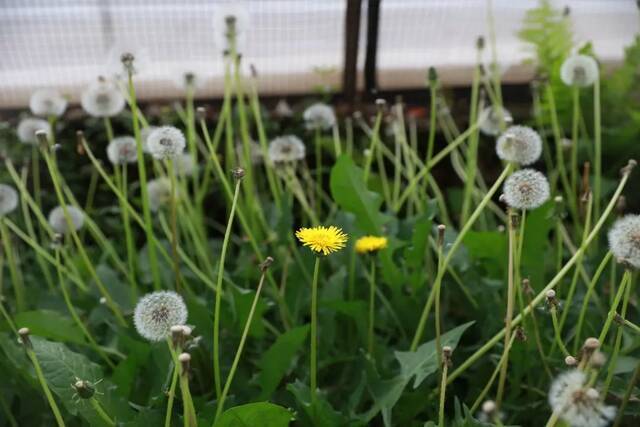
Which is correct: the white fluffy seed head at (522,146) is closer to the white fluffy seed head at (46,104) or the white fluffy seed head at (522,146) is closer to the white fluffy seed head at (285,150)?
the white fluffy seed head at (285,150)

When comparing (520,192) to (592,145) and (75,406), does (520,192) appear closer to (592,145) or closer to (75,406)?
(75,406)

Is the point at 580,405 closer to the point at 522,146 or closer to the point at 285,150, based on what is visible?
the point at 522,146

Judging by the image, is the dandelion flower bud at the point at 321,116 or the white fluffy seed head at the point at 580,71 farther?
the dandelion flower bud at the point at 321,116

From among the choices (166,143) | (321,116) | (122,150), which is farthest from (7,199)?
(321,116)

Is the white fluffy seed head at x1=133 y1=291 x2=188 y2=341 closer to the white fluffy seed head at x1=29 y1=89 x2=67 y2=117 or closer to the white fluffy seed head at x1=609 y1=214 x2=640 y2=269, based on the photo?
the white fluffy seed head at x1=609 y1=214 x2=640 y2=269

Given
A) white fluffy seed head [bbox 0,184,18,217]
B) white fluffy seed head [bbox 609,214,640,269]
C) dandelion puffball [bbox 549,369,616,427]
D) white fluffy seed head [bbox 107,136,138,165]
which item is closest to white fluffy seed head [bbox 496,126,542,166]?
white fluffy seed head [bbox 609,214,640,269]

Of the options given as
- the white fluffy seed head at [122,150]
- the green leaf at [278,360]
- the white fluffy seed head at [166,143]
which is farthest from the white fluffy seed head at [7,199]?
the green leaf at [278,360]
